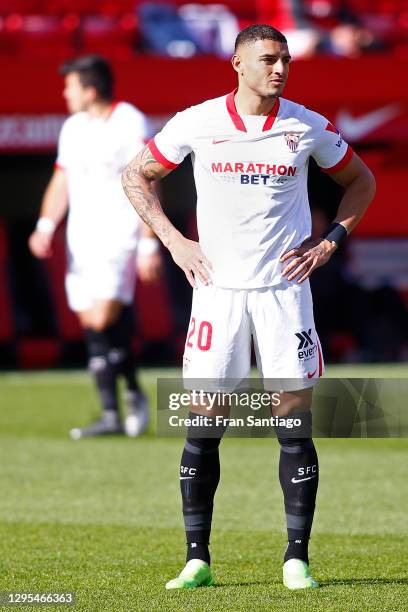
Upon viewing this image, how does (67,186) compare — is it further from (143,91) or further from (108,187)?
(143,91)

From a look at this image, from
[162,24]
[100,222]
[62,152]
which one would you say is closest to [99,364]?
[100,222]

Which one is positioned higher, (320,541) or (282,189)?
(282,189)

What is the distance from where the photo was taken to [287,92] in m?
15.9

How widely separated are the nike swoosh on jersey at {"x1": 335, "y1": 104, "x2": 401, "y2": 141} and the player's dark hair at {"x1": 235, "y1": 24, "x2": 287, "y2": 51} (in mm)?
11082

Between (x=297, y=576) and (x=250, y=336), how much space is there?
3.15ft

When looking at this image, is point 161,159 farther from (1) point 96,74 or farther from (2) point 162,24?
(2) point 162,24

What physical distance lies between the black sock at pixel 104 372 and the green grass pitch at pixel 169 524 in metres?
0.34

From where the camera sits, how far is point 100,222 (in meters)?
10.3

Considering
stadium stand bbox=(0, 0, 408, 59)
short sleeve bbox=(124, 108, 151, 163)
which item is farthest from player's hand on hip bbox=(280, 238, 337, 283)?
stadium stand bbox=(0, 0, 408, 59)

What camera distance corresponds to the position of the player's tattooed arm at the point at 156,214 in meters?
5.45

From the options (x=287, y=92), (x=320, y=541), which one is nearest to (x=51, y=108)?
(x=287, y=92)

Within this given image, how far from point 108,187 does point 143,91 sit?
5.89 m

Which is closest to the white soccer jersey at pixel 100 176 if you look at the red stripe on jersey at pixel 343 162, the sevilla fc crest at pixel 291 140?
the red stripe on jersey at pixel 343 162

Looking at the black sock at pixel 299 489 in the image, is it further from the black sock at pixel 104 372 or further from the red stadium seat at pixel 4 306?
the red stadium seat at pixel 4 306
